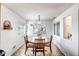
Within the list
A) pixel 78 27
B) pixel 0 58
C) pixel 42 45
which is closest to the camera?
pixel 0 58

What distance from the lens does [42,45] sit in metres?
4.00

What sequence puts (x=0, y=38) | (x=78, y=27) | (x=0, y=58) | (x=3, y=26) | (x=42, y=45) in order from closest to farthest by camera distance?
(x=0, y=58) < (x=78, y=27) < (x=0, y=38) < (x=3, y=26) < (x=42, y=45)

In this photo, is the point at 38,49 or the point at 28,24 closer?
the point at 38,49

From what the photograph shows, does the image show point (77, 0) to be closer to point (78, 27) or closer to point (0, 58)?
point (0, 58)

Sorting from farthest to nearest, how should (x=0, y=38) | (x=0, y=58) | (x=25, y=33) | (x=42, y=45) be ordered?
(x=25, y=33) → (x=42, y=45) → (x=0, y=38) → (x=0, y=58)

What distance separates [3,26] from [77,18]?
5.89 feet

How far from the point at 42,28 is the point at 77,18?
4848 mm

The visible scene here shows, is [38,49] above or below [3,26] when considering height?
below

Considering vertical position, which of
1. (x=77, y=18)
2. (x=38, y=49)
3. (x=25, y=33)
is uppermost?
(x=77, y=18)

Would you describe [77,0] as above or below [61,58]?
above

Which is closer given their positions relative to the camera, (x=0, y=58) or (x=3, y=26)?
(x=0, y=58)

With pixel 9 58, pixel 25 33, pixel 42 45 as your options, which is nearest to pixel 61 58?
pixel 9 58

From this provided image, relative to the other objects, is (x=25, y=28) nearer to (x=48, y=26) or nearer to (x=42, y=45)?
(x=48, y=26)

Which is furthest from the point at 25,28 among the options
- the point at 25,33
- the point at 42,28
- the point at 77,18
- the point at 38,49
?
the point at 77,18
